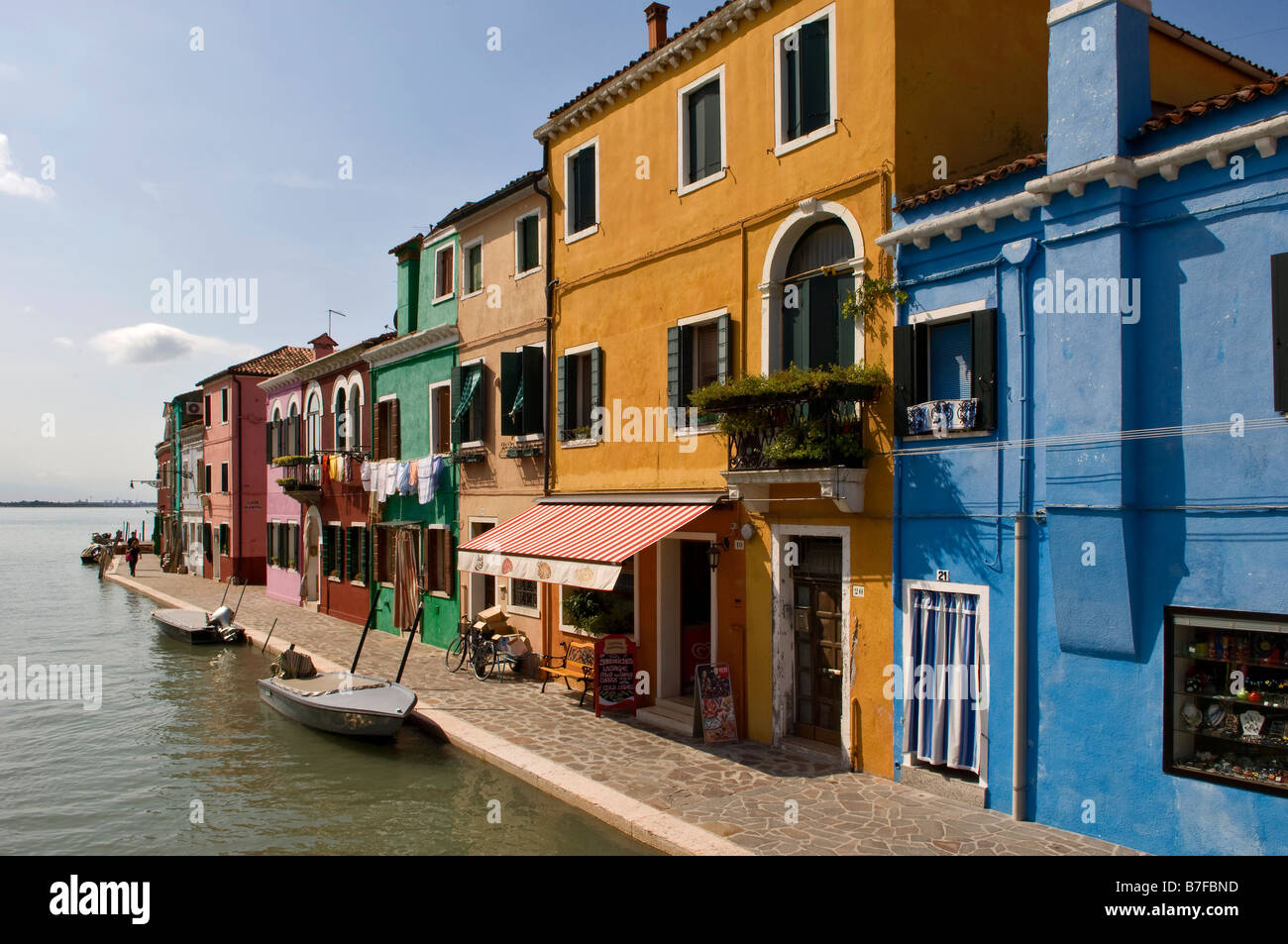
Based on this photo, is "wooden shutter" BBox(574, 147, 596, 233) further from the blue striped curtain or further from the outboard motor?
the outboard motor

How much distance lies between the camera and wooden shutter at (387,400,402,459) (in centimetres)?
2358

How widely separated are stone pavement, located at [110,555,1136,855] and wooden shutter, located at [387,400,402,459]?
8.09m

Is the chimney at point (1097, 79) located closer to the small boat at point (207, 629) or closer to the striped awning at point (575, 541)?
the striped awning at point (575, 541)

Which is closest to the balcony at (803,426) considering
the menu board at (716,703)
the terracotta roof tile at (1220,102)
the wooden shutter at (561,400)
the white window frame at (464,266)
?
the menu board at (716,703)

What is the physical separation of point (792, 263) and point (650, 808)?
719 centimetres

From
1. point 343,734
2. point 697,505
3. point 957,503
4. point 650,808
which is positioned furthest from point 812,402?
point 343,734

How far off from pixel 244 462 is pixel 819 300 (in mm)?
33709

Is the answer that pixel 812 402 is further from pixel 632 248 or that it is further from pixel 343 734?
pixel 343 734

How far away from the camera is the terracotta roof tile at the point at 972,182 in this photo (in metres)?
9.02

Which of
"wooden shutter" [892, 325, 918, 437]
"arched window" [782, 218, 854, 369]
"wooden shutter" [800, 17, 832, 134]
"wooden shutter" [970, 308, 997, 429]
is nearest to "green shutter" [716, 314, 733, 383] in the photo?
"arched window" [782, 218, 854, 369]

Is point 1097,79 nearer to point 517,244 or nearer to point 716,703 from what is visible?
point 716,703

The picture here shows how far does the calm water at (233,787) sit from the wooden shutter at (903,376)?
545cm

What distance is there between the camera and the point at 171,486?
51.0 meters

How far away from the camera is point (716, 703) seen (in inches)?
488
